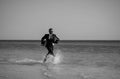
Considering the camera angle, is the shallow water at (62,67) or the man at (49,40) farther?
the man at (49,40)

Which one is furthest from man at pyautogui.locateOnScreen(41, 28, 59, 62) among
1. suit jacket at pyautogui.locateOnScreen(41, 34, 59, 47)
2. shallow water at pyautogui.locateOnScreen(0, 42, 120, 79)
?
shallow water at pyautogui.locateOnScreen(0, 42, 120, 79)

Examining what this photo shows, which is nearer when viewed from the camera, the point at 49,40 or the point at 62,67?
the point at 62,67

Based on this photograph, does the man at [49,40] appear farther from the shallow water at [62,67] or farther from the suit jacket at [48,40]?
the shallow water at [62,67]

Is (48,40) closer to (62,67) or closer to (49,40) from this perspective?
(49,40)

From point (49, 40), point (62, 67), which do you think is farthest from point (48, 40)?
point (62, 67)

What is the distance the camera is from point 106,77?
31.8 feet

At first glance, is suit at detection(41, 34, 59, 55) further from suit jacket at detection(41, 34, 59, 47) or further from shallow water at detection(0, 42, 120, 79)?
shallow water at detection(0, 42, 120, 79)

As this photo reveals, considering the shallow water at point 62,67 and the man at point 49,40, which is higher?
the man at point 49,40

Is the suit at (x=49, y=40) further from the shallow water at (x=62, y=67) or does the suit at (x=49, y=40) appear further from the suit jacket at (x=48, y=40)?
the shallow water at (x=62, y=67)

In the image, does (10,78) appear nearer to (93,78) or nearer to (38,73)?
(38,73)

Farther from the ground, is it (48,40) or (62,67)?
(48,40)

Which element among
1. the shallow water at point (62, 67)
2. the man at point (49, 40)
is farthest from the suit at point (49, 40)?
the shallow water at point (62, 67)

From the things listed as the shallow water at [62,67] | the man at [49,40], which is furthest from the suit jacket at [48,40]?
the shallow water at [62,67]

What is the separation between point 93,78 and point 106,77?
0.61 metres
